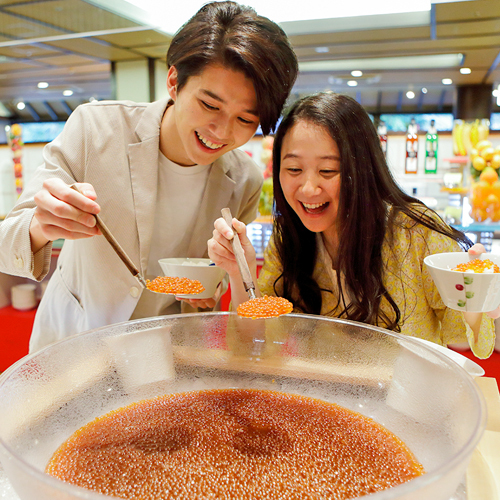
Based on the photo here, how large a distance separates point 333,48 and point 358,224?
238 cm

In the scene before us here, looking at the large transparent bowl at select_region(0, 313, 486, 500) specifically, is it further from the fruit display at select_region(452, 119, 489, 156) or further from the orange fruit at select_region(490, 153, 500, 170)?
the fruit display at select_region(452, 119, 489, 156)

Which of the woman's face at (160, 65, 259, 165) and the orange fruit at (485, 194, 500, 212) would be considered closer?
the woman's face at (160, 65, 259, 165)

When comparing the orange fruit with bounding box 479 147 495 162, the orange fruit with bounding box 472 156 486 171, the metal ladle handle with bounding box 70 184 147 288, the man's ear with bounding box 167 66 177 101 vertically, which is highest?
the man's ear with bounding box 167 66 177 101

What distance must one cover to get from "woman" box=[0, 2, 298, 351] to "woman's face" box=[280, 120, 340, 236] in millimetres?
93

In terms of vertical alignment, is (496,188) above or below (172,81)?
below

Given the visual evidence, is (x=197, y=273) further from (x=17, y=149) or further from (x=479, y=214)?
(x=17, y=149)

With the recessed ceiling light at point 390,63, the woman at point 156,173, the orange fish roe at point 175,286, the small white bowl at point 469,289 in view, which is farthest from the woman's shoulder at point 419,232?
the recessed ceiling light at point 390,63

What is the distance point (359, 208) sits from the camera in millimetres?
1293

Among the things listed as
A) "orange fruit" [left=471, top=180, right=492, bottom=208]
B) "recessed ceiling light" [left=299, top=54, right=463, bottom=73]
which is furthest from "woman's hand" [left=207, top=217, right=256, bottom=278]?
"recessed ceiling light" [left=299, top=54, right=463, bottom=73]

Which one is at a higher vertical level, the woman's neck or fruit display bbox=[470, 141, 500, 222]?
fruit display bbox=[470, 141, 500, 222]

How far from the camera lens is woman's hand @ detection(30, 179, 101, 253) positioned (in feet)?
2.88

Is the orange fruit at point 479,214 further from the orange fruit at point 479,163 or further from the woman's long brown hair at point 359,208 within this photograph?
the woman's long brown hair at point 359,208

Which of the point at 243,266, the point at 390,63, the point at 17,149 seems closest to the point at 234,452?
the point at 243,266

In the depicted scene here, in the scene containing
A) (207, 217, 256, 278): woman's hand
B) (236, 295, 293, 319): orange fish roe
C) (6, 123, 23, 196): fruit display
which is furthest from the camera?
(6, 123, 23, 196): fruit display
